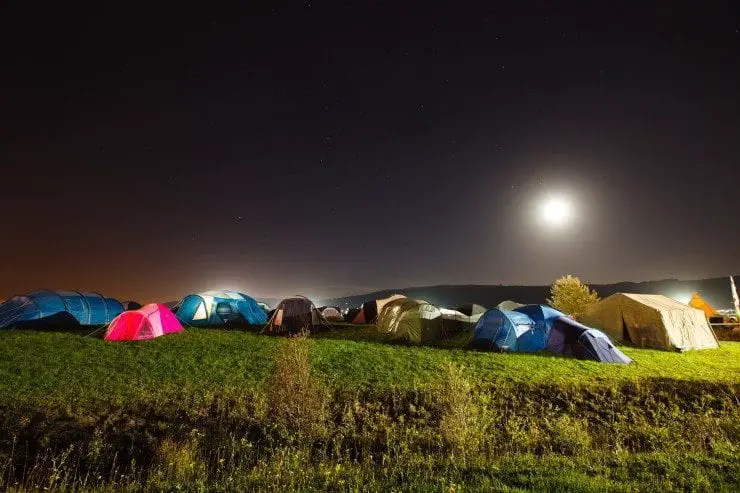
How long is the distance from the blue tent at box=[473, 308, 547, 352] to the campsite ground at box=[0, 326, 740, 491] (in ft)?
3.94

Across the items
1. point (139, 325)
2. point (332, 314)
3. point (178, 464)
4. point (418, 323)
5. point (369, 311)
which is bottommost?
point (178, 464)

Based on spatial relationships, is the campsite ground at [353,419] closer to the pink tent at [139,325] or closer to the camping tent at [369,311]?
the pink tent at [139,325]

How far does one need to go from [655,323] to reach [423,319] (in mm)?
12909

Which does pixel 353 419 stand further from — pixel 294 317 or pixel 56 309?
pixel 56 309

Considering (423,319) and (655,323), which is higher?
(423,319)

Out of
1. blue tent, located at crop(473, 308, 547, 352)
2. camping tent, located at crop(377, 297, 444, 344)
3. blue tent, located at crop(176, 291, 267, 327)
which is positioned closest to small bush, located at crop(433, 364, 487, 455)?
blue tent, located at crop(473, 308, 547, 352)

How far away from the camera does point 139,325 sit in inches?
752

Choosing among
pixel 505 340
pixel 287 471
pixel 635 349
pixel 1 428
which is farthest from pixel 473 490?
pixel 635 349

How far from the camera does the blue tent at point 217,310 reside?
26.1 m

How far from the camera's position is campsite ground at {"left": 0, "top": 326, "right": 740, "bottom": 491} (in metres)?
6.07

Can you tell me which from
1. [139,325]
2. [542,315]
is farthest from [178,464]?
[542,315]

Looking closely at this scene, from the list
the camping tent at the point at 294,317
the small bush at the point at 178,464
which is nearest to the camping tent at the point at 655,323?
the camping tent at the point at 294,317

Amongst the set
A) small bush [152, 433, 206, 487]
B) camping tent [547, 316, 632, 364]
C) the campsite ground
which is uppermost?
camping tent [547, 316, 632, 364]

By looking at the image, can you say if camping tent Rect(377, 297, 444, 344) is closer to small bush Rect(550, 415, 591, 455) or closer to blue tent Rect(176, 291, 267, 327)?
blue tent Rect(176, 291, 267, 327)
